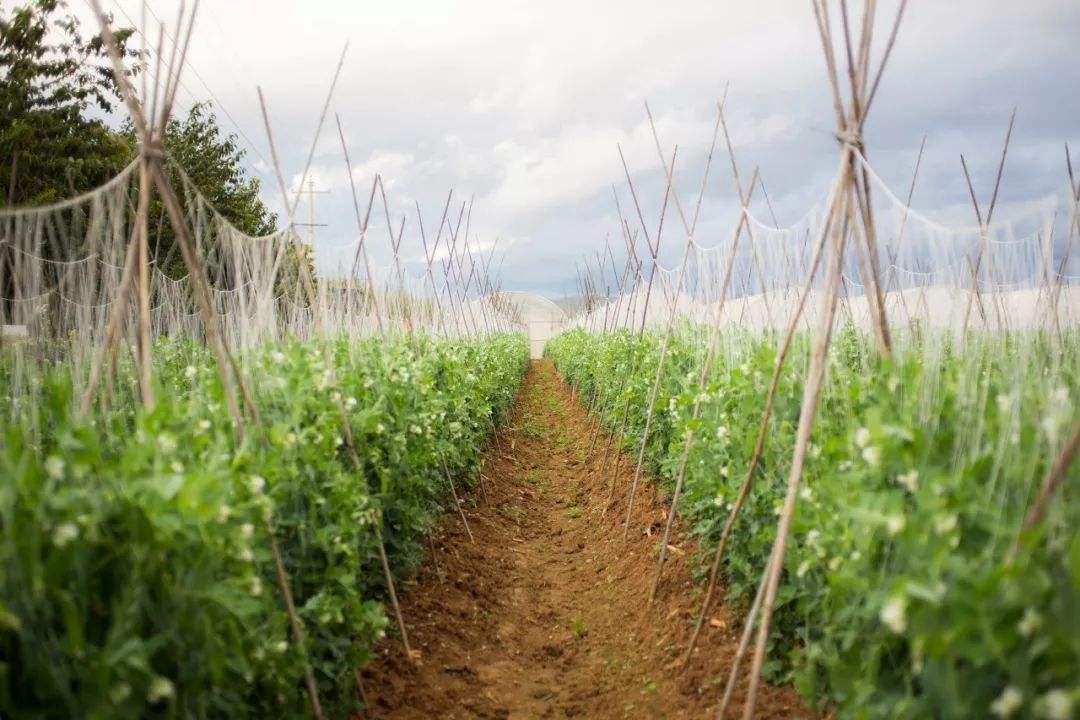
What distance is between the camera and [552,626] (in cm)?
519

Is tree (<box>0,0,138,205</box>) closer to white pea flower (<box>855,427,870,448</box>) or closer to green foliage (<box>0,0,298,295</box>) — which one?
green foliage (<box>0,0,298,295</box>)

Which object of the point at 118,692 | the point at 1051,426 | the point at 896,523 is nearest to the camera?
the point at 118,692

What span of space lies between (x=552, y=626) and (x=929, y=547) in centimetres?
354

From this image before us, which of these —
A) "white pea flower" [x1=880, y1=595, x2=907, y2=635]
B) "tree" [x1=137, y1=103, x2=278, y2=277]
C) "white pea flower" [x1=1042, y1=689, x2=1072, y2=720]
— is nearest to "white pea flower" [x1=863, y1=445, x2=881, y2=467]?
"white pea flower" [x1=880, y1=595, x2=907, y2=635]

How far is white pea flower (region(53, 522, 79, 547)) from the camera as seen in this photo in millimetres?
1859

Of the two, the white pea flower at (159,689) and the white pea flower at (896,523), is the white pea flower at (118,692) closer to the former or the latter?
the white pea flower at (159,689)

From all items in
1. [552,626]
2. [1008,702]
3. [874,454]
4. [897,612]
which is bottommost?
[552,626]

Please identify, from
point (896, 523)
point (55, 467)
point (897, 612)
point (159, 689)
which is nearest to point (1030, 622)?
point (897, 612)

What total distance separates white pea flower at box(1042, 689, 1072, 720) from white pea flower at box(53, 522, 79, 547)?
7.10 feet

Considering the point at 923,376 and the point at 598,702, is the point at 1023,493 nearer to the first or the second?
the point at 923,376

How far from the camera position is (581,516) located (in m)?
7.87

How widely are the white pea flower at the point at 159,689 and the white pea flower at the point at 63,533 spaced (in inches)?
15.7

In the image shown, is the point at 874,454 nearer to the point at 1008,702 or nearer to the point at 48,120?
the point at 1008,702

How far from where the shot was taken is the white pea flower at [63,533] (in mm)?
1859
